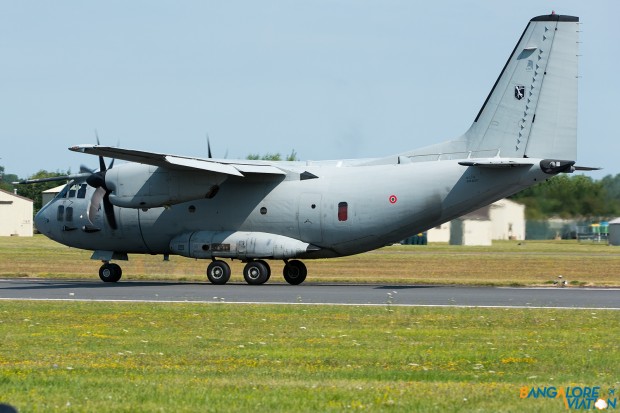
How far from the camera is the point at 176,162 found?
33656mm

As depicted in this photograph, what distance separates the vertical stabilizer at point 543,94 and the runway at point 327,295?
4.68m

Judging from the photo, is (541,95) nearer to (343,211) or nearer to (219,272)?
(343,211)

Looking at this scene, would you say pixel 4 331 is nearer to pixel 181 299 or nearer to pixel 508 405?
pixel 181 299

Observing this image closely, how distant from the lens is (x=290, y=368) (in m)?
15.4

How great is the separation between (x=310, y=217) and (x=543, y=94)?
897 centimetres

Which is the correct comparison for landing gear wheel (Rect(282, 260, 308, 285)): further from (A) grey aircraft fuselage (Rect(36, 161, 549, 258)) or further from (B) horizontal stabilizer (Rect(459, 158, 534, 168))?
(B) horizontal stabilizer (Rect(459, 158, 534, 168))

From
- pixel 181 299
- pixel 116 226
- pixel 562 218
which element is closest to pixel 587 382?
pixel 181 299

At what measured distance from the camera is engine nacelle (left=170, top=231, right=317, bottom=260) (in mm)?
35406

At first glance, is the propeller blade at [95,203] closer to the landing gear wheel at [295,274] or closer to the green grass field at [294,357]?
the landing gear wheel at [295,274]

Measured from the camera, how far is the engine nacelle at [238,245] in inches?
1394

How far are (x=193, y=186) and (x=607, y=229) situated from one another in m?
72.5

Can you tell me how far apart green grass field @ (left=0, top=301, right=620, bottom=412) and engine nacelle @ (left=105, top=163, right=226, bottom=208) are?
385 inches

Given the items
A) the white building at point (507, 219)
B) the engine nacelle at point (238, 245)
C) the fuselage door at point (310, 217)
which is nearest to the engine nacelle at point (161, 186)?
the engine nacelle at point (238, 245)

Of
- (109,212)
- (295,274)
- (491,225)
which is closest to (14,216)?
(491,225)
